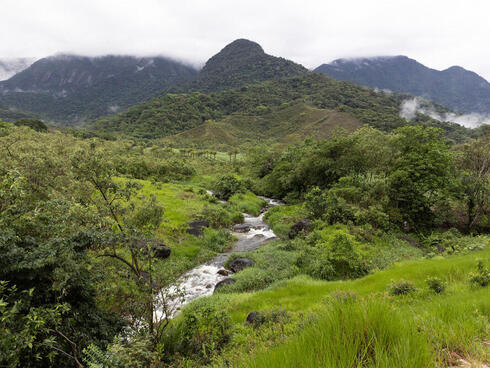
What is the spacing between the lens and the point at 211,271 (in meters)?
20.9

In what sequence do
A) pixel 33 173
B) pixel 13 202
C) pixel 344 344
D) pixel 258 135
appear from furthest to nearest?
pixel 258 135
pixel 33 173
pixel 13 202
pixel 344 344

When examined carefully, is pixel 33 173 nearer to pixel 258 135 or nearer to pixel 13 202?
pixel 13 202

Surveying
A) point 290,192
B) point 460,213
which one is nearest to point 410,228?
point 460,213

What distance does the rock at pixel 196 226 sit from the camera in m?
27.4

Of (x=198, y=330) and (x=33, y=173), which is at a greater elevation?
(x=33, y=173)

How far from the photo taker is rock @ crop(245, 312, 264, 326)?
936 cm

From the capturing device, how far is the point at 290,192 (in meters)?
47.0

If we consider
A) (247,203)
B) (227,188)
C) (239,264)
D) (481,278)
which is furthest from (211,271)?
(227,188)

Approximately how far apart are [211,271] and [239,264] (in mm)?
2776

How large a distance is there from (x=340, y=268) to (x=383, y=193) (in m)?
14.1

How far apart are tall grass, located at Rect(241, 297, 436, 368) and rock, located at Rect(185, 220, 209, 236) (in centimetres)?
2568

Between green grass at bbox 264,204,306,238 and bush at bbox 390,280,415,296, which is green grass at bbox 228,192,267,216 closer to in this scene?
green grass at bbox 264,204,306,238

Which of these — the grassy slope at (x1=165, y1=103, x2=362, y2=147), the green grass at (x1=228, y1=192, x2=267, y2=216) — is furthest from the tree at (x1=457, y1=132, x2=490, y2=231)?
the grassy slope at (x1=165, y1=103, x2=362, y2=147)

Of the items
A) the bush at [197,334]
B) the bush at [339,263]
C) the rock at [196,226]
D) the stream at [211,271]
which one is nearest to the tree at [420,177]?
the bush at [339,263]
